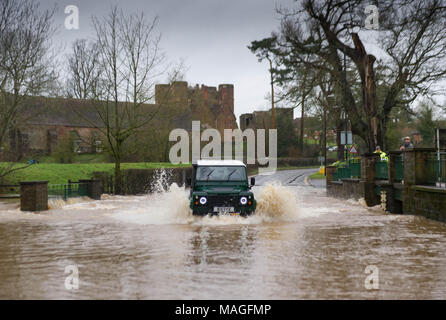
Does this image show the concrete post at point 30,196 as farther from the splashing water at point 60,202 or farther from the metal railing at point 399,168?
the metal railing at point 399,168

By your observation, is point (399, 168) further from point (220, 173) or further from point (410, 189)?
point (220, 173)

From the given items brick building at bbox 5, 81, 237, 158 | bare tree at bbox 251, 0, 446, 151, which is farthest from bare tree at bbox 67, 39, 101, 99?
bare tree at bbox 251, 0, 446, 151

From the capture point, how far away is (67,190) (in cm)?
2264

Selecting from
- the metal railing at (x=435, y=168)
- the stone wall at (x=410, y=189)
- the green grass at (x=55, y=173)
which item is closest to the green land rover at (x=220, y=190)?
the stone wall at (x=410, y=189)

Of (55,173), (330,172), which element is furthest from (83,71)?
(330,172)

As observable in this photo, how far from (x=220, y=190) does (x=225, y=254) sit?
4695 mm

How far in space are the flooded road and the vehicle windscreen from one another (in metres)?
0.96

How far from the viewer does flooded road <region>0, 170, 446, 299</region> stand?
664cm

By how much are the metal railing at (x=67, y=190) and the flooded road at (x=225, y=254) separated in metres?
4.15

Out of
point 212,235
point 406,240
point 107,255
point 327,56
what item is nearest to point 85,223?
point 212,235

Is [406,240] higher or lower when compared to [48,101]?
lower

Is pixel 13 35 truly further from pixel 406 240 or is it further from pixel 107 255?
pixel 406 240

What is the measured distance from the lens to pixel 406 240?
11359 millimetres
